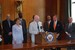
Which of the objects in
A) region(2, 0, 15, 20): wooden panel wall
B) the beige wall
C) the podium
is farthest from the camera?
the beige wall

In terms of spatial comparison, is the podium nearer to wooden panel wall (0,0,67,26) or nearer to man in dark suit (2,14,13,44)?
man in dark suit (2,14,13,44)

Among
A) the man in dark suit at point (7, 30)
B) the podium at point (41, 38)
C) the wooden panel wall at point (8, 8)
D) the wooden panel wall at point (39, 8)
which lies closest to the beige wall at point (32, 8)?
the wooden panel wall at point (39, 8)

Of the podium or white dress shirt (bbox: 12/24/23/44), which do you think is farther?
white dress shirt (bbox: 12/24/23/44)

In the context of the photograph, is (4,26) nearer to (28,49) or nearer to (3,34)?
(3,34)

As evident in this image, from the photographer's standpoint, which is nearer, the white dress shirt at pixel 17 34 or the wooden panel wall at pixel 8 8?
Answer: the white dress shirt at pixel 17 34

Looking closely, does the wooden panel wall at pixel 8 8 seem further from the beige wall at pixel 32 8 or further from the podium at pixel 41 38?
the podium at pixel 41 38

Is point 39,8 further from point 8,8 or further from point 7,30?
point 7,30

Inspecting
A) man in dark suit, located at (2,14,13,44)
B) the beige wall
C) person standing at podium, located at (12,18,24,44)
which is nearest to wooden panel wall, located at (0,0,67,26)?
the beige wall

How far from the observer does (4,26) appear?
8578 mm

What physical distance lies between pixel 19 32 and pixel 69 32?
1.84m

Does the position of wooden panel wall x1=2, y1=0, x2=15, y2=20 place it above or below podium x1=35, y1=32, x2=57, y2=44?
above

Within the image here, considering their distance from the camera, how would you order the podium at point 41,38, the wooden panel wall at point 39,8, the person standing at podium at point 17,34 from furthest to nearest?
the wooden panel wall at point 39,8
the person standing at podium at point 17,34
the podium at point 41,38

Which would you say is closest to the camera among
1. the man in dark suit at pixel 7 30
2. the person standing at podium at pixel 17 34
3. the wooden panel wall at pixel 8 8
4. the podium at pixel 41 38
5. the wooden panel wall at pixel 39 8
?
the podium at pixel 41 38

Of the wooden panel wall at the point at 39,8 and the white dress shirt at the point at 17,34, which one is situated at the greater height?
the wooden panel wall at the point at 39,8
